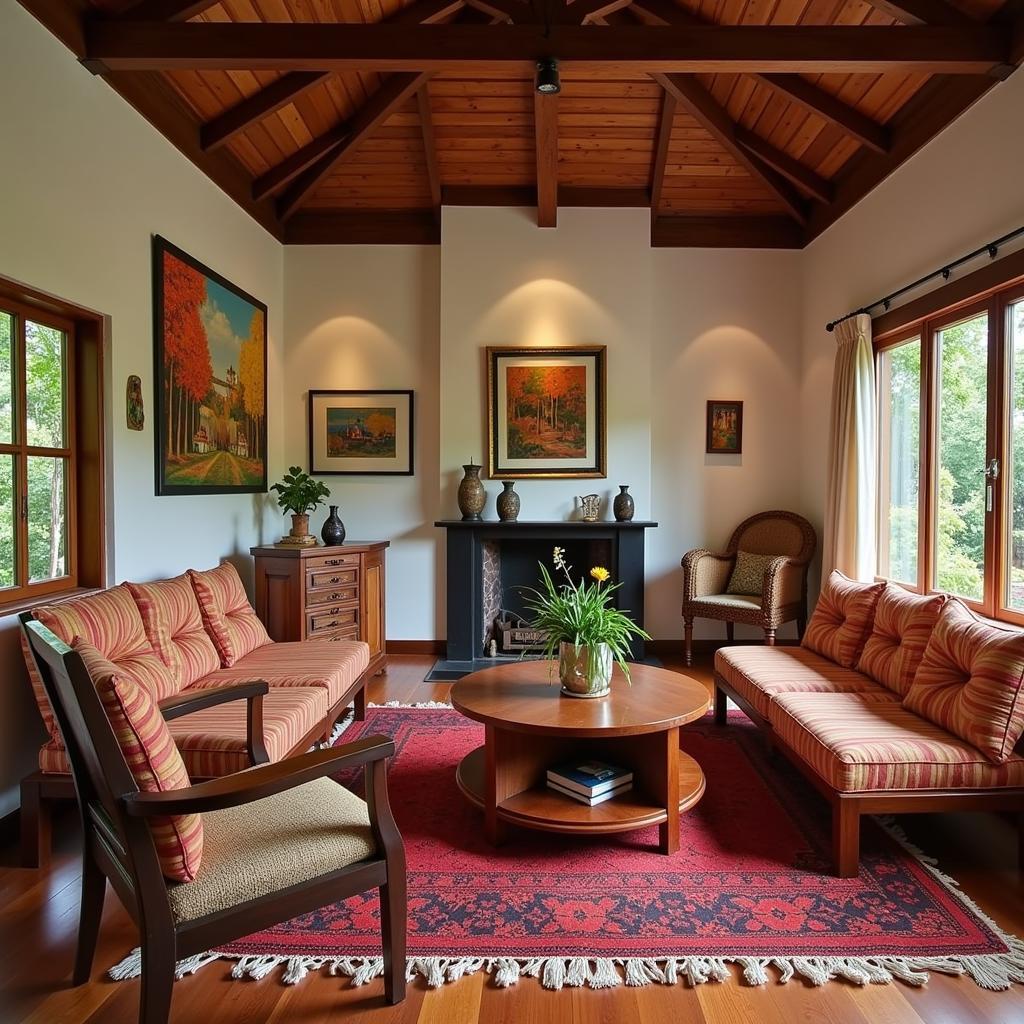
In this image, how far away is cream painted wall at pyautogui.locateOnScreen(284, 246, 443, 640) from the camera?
17.9ft

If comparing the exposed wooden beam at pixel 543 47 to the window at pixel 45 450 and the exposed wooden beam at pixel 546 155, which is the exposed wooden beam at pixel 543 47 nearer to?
the exposed wooden beam at pixel 546 155

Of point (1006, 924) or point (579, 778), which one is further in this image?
point (579, 778)

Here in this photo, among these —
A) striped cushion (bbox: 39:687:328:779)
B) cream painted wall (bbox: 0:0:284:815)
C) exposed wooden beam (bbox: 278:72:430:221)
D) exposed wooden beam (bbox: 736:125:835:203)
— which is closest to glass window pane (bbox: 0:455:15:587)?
cream painted wall (bbox: 0:0:284:815)

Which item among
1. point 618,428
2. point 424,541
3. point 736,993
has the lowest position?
point 736,993

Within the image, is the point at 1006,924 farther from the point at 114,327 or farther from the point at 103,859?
the point at 114,327

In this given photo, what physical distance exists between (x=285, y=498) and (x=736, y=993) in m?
3.84

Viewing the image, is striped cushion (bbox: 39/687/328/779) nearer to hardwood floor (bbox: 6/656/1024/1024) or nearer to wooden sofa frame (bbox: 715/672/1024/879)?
hardwood floor (bbox: 6/656/1024/1024)

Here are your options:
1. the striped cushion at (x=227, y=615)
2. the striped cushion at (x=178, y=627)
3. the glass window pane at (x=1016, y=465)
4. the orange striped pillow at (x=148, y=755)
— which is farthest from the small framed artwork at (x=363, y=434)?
the orange striped pillow at (x=148, y=755)

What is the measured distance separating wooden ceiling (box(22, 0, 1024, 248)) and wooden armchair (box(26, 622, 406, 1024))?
2.91 m

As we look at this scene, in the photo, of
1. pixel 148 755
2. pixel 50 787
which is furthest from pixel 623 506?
pixel 148 755

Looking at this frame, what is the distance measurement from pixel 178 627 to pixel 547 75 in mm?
3024

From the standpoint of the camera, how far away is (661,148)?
189 inches

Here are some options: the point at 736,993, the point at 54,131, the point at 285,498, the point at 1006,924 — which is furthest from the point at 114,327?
the point at 1006,924

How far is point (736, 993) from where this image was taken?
1.79 metres
